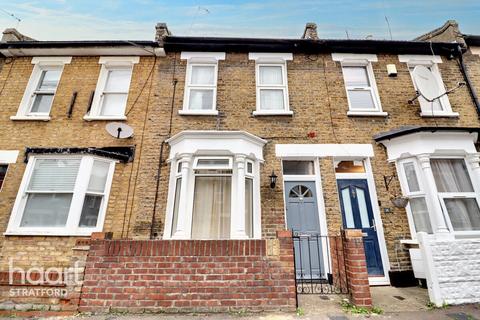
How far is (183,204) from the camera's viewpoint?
556cm

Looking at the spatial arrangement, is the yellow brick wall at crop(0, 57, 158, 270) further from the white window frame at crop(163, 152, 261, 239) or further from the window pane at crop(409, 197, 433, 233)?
the window pane at crop(409, 197, 433, 233)

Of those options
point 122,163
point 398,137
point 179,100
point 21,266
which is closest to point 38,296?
point 21,266

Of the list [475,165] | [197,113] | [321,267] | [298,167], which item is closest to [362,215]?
[321,267]

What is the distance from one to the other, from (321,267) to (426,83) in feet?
20.3

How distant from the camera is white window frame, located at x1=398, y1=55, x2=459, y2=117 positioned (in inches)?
276

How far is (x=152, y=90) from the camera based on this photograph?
733cm

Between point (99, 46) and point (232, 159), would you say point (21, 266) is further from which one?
point (99, 46)

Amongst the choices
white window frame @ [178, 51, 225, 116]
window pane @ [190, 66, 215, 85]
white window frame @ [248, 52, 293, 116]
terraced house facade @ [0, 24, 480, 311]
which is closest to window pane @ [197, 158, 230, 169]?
terraced house facade @ [0, 24, 480, 311]

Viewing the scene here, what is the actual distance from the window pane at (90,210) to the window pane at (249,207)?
376 cm

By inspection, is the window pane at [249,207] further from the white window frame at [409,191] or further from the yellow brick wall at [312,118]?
the white window frame at [409,191]

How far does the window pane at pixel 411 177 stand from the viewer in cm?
598

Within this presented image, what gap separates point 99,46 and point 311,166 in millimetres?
7662

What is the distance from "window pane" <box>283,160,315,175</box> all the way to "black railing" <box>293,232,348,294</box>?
1696mm

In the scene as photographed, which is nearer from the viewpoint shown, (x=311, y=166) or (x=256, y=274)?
(x=256, y=274)
